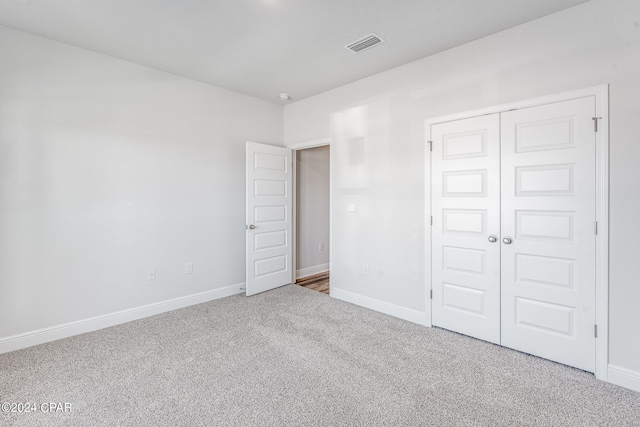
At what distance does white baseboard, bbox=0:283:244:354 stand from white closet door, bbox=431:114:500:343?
2.74 meters

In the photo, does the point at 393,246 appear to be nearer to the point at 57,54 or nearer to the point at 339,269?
the point at 339,269

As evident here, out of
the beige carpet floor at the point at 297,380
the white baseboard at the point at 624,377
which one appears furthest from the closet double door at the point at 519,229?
the beige carpet floor at the point at 297,380

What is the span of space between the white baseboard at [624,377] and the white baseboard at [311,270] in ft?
12.0

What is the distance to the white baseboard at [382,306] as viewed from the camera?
3057 millimetres

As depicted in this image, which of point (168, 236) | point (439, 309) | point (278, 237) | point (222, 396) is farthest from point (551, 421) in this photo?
point (168, 236)

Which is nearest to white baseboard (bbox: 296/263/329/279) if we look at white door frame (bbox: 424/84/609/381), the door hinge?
white door frame (bbox: 424/84/609/381)

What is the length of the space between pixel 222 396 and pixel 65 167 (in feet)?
8.25

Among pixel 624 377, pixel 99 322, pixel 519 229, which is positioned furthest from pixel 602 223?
pixel 99 322

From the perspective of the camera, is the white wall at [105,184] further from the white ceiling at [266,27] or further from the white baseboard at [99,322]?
the white ceiling at [266,27]

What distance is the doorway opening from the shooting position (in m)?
4.82

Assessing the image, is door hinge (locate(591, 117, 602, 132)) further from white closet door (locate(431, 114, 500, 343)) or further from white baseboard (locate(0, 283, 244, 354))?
white baseboard (locate(0, 283, 244, 354))

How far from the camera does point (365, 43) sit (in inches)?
106

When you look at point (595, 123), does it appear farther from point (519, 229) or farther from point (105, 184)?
point (105, 184)

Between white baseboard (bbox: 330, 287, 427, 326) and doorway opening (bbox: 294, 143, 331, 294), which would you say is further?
doorway opening (bbox: 294, 143, 331, 294)
